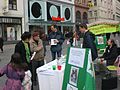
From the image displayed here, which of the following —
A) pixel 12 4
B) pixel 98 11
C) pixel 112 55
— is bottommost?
pixel 112 55

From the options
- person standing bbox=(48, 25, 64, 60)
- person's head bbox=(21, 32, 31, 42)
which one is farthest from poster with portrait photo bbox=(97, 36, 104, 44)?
person's head bbox=(21, 32, 31, 42)

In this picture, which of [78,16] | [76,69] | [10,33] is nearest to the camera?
[76,69]

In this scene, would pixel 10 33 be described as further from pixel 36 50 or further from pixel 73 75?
pixel 73 75

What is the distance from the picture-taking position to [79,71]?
558 cm

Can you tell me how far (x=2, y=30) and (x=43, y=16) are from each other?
946cm

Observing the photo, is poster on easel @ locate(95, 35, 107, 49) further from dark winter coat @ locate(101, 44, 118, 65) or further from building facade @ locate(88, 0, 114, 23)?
building facade @ locate(88, 0, 114, 23)

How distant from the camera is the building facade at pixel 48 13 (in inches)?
1567

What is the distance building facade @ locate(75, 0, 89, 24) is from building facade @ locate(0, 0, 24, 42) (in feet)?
60.1

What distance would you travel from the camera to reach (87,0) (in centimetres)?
6612

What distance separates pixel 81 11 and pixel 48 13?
1650 centimetres

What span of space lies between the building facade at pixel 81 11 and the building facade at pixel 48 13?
8.26ft

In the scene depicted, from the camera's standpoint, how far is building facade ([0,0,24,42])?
3459 centimetres

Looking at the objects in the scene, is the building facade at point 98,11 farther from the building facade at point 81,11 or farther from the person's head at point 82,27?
the person's head at point 82,27

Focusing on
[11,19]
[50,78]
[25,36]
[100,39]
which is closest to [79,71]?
[50,78]
